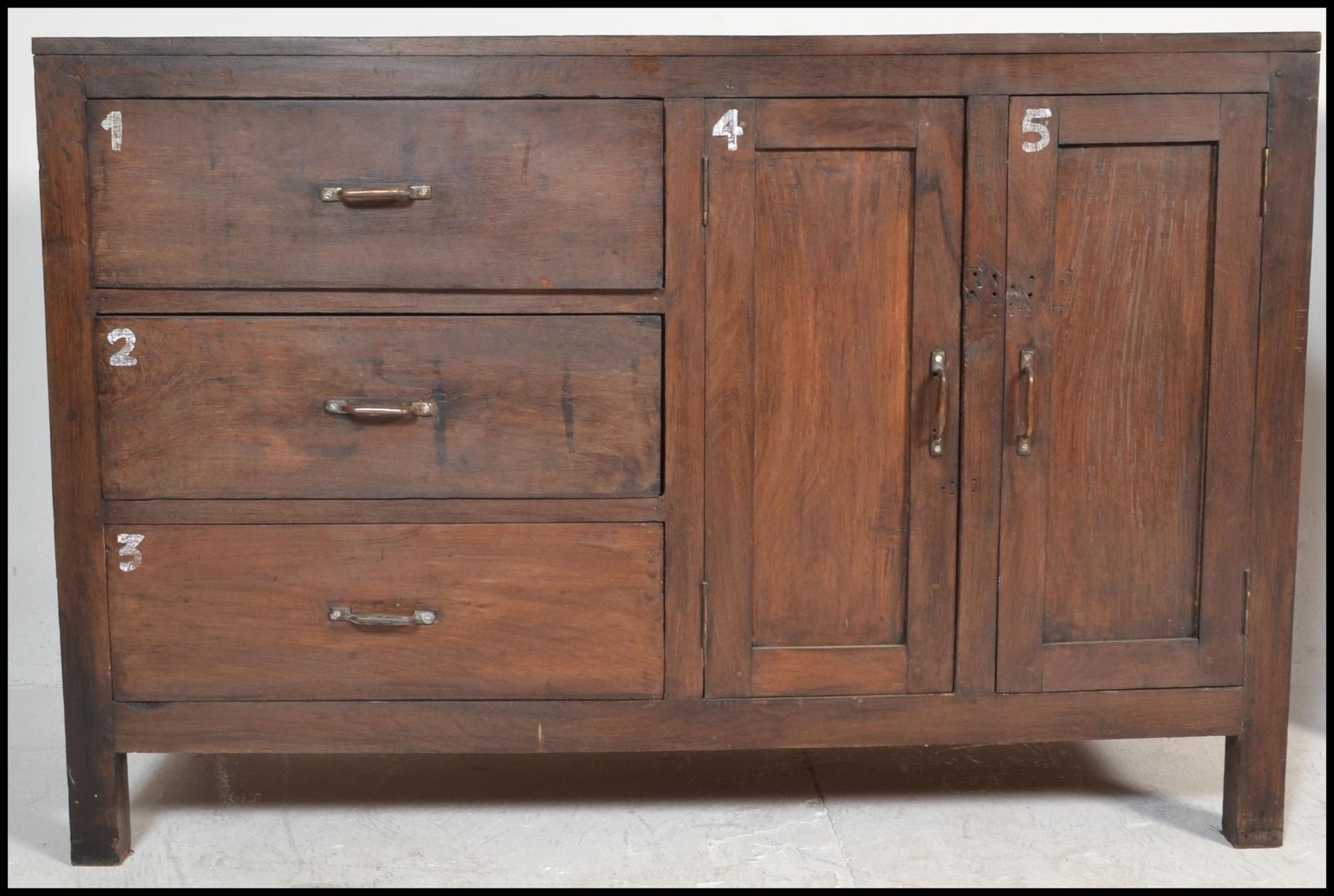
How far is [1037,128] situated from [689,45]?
1.89ft

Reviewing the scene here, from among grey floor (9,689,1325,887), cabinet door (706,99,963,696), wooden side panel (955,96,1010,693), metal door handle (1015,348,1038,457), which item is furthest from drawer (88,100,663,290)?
grey floor (9,689,1325,887)

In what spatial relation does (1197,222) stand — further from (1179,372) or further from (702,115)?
(702,115)

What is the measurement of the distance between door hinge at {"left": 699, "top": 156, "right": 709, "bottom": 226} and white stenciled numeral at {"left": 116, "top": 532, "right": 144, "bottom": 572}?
1.06 meters

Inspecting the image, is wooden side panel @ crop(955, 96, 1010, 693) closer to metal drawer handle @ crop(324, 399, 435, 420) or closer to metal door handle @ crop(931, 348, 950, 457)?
metal door handle @ crop(931, 348, 950, 457)

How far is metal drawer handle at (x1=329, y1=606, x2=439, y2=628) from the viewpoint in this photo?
2127mm

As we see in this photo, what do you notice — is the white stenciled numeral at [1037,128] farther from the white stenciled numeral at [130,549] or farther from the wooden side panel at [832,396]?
the white stenciled numeral at [130,549]

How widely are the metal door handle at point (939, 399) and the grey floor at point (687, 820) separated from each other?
71cm

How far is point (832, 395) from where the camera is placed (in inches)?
84.0

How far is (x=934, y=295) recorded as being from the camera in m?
2.12

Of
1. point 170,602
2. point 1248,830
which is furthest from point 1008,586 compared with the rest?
point 170,602

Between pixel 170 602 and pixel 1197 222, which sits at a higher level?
pixel 1197 222

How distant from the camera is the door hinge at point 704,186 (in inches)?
81.5

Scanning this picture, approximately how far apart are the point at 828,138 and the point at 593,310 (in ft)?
1.54

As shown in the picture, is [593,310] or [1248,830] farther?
[1248,830]
